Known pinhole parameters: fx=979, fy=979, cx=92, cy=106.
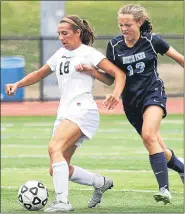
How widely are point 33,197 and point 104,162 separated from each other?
14.7 ft

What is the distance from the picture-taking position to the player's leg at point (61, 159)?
8734 mm

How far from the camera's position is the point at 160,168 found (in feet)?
29.2

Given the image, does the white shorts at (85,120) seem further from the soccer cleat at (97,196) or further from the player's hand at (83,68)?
the soccer cleat at (97,196)

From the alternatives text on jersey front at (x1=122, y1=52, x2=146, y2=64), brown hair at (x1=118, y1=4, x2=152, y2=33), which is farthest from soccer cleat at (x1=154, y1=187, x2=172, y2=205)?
brown hair at (x1=118, y1=4, x2=152, y2=33)

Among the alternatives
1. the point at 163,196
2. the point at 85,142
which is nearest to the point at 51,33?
the point at 85,142

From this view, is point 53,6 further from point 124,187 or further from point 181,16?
point 124,187

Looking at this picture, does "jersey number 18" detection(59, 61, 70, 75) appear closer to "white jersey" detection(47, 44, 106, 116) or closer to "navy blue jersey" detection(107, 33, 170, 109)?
"white jersey" detection(47, 44, 106, 116)

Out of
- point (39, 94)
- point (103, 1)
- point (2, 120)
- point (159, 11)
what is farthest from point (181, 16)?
point (2, 120)

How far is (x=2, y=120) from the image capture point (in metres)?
20.1

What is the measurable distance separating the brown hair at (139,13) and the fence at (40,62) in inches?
567

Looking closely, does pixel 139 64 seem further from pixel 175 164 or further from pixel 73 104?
pixel 175 164

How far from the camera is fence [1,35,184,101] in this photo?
2436 cm

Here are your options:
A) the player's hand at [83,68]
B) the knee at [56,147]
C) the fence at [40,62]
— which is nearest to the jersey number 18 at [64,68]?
the player's hand at [83,68]

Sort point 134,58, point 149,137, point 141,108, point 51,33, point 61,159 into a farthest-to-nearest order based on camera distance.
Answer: point 51,33 < point 141,108 < point 134,58 < point 149,137 < point 61,159
